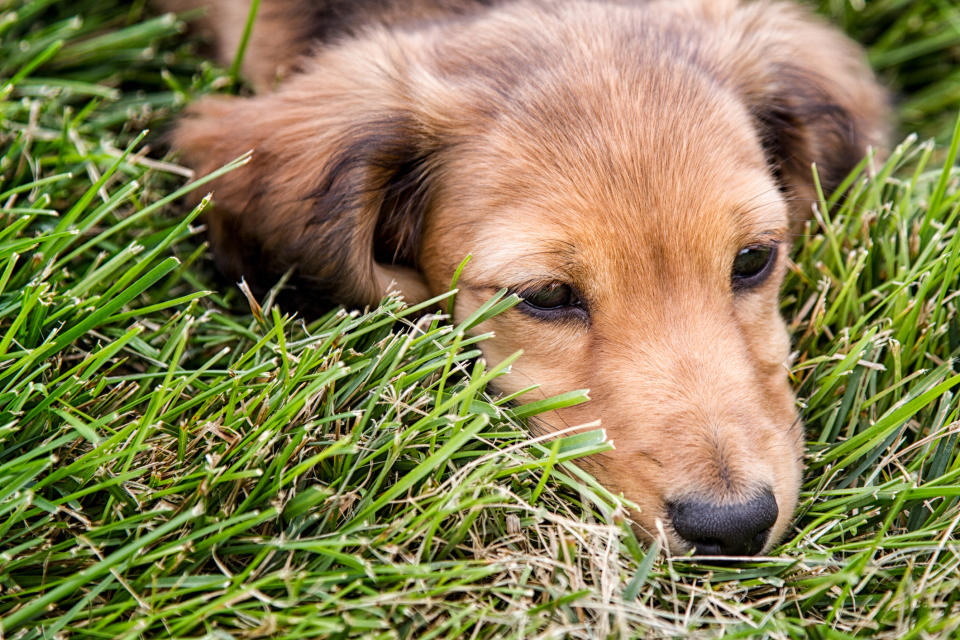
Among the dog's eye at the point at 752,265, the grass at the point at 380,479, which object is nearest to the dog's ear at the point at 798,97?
the grass at the point at 380,479

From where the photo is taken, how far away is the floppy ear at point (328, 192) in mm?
2871

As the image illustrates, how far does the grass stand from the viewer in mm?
2174

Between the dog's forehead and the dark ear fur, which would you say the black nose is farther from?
the dark ear fur

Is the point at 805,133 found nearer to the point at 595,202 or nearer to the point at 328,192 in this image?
the point at 595,202

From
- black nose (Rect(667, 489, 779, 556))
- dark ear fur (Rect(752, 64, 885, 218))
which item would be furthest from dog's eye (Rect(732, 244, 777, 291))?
black nose (Rect(667, 489, 779, 556))

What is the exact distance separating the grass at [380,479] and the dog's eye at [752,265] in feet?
1.01

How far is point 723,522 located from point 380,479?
0.83 meters

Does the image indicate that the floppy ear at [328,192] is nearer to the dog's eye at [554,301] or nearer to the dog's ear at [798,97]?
the dog's eye at [554,301]

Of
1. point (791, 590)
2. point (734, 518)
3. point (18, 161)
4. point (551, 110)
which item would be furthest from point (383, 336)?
point (18, 161)

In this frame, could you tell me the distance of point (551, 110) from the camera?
272cm

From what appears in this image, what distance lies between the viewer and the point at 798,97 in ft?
10.6

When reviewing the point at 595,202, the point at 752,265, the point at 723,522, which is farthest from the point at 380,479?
the point at 752,265

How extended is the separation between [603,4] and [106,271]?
70.5 inches

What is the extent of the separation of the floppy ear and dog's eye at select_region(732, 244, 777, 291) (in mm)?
936
